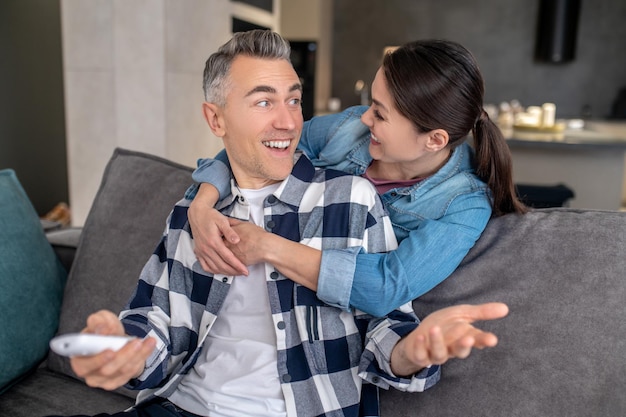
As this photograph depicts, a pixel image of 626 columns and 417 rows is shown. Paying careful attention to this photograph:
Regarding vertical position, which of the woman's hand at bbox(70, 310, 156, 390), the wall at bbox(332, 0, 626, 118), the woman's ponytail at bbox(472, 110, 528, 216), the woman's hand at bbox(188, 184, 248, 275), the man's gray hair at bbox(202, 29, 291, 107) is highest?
the wall at bbox(332, 0, 626, 118)

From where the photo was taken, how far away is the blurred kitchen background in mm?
3480

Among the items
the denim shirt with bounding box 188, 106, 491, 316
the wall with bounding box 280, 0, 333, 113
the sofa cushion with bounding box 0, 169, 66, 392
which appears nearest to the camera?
the denim shirt with bounding box 188, 106, 491, 316

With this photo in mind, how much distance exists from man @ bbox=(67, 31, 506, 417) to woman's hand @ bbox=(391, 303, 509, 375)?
0.47 feet

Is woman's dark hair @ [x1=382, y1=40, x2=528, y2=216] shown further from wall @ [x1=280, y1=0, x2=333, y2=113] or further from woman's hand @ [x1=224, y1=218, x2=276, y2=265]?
wall @ [x1=280, y1=0, x2=333, y2=113]

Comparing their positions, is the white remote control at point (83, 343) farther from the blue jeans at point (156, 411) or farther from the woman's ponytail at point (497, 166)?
the woman's ponytail at point (497, 166)

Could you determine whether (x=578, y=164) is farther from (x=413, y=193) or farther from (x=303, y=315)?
(x=303, y=315)

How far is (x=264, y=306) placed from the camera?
1.34 metres

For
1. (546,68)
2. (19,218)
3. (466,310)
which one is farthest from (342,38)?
(466,310)

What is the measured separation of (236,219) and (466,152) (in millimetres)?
567

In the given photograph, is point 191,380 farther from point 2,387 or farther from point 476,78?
point 476,78

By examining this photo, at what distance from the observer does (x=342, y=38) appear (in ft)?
26.8

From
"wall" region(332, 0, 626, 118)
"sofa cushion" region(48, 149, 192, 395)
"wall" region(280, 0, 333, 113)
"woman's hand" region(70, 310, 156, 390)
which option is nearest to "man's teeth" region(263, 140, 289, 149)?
"sofa cushion" region(48, 149, 192, 395)

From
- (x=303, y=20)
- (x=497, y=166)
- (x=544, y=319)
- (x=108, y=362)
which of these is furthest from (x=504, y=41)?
(x=108, y=362)

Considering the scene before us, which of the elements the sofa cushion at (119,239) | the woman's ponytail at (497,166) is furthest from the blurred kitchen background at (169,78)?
the woman's ponytail at (497,166)
